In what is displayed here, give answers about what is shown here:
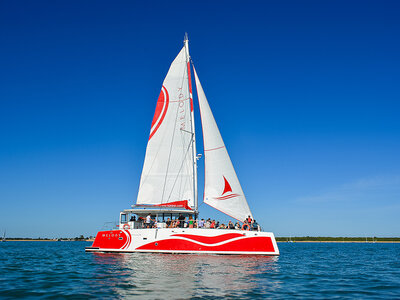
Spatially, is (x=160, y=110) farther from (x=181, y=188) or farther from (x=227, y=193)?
(x=227, y=193)

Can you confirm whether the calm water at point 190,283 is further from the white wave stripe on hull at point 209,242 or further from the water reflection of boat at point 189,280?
the white wave stripe on hull at point 209,242

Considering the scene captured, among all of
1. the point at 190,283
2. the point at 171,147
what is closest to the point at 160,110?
the point at 171,147

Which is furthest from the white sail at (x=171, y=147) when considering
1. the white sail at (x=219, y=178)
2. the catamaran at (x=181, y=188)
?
the white sail at (x=219, y=178)

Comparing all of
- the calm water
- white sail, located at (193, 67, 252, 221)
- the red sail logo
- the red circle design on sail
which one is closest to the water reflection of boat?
the calm water

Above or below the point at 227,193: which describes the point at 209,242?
below

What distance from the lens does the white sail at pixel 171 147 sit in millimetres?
25453

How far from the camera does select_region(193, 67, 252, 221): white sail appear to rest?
23.4m

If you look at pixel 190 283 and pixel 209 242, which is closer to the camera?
pixel 190 283

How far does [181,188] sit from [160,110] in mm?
6508

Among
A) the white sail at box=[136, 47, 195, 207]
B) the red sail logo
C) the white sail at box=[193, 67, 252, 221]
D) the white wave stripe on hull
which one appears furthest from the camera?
the white sail at box=[136, 47, 195, 207]

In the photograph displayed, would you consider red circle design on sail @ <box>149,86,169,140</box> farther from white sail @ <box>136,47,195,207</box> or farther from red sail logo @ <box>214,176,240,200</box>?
red sail logo @ <box>214,176,240,200</box>

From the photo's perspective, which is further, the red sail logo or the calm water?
the red sail logo

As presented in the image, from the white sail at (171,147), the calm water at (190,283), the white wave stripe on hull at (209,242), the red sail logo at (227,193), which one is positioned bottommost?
the calm water at (190,283)

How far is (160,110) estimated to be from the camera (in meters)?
27.2
